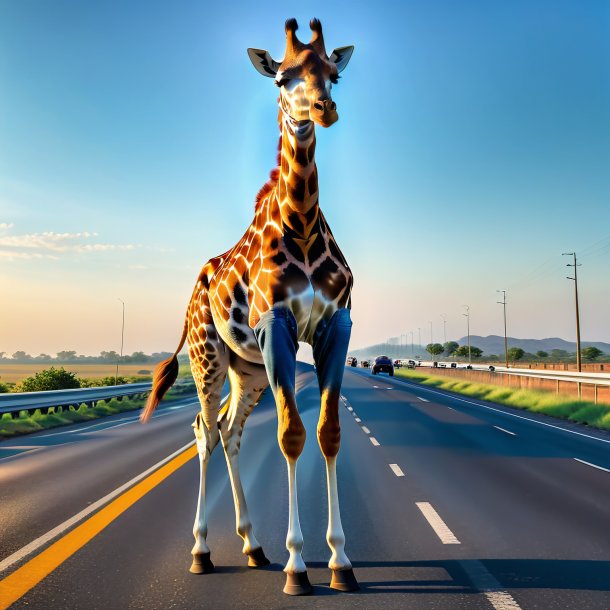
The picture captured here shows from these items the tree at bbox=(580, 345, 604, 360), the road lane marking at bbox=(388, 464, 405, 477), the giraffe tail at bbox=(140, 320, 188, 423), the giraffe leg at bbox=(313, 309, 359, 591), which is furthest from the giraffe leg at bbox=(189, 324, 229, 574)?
the tree at bbox=(580, 345, 604, 360)

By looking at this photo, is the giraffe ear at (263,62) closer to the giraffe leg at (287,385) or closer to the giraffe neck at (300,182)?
the giraffe neck at (300,182)

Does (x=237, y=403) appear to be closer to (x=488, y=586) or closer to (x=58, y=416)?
(x=488, y=586)

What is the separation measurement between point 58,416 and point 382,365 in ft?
190

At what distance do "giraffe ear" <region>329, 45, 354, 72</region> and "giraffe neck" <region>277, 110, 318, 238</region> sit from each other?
563mm

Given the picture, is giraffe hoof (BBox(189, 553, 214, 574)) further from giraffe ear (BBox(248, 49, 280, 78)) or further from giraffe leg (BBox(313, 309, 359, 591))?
giraffe ear (BBox(248, 49, 280, 78))

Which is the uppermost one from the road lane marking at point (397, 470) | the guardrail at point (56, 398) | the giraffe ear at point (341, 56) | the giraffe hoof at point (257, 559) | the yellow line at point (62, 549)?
the giraffe ear at point (341, 56)

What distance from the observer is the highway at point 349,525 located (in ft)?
15.6

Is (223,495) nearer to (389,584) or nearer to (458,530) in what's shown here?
(458,530)

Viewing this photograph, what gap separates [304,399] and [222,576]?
79.0 feet

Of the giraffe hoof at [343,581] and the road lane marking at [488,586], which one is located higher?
the giraffe hoof at [343,581]

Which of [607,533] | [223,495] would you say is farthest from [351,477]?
[607,533]

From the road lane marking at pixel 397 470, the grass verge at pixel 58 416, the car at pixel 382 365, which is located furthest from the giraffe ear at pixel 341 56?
the car at pixel 382 365

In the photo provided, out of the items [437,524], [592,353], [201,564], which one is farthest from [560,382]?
[592,353]

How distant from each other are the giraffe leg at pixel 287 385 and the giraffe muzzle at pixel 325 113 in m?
1.33
